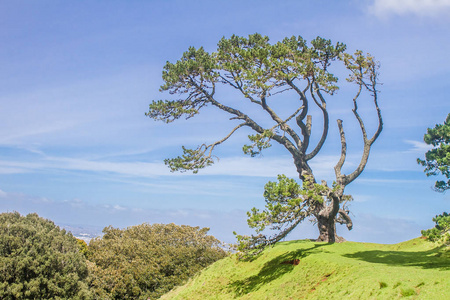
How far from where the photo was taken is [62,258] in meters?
24.4

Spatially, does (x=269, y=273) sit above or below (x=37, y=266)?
below

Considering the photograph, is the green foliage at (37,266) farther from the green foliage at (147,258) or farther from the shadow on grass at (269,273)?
the shadow on grass at (269,273)

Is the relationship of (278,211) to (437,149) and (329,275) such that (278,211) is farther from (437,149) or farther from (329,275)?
(437,149)

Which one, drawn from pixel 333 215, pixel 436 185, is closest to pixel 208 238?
pixel 333 215

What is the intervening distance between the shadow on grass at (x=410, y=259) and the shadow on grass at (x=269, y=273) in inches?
117

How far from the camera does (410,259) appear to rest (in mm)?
21219

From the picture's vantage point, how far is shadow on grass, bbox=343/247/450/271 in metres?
18.8

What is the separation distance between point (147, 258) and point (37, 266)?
31.4 ft

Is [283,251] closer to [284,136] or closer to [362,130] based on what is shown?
[284,136]

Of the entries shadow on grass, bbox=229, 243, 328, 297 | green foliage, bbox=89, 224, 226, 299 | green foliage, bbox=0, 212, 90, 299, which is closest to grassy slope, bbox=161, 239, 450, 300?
shadow on grass, bbox=229, 243, 328, 297

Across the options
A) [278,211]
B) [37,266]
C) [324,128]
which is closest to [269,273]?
[278,211]

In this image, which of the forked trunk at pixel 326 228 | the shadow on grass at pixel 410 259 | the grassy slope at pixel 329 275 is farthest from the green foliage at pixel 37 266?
the shadow on grass at pixel 410 259

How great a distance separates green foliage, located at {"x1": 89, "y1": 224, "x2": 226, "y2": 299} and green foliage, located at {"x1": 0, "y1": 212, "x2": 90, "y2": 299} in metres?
4.04

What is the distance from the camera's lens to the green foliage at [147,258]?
29.3 metres
